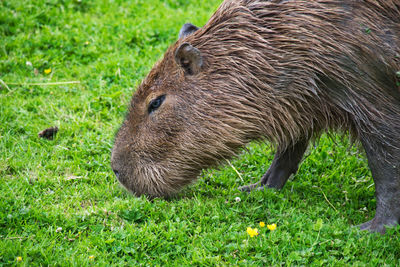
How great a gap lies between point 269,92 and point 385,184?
120 centimetres

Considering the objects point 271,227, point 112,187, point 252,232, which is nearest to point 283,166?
point 271,227

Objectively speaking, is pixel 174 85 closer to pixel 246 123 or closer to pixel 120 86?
pixel 246 123

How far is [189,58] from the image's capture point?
14.9 ft

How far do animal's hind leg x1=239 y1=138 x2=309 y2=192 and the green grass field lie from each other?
12 centimetres

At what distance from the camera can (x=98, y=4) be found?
8508 mm

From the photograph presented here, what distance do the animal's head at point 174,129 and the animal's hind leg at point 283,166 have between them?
74 cm

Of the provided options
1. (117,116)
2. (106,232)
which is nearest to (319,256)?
(106,232)

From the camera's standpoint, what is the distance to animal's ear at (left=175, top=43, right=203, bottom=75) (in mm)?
4492

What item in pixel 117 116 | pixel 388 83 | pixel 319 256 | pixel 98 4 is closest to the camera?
pixel 319 256

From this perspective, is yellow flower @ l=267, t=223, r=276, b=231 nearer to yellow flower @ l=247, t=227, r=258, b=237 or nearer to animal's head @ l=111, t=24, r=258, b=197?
yellow flower @ l=247, t=227, r=258, b=237

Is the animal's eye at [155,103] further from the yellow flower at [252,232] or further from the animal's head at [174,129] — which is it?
the yellow flower at [252,232]

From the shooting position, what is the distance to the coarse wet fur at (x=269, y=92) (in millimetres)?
4250

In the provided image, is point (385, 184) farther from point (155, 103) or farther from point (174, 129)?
point (155, 103)

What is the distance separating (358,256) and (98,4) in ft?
19.7
